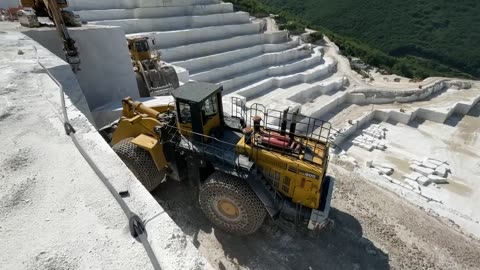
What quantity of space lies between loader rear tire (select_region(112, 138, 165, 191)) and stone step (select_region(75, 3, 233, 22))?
10.9 metres

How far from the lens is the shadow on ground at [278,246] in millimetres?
4664

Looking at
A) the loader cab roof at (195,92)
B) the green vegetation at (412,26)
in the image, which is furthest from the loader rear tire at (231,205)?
the green vegetation at (412,26)

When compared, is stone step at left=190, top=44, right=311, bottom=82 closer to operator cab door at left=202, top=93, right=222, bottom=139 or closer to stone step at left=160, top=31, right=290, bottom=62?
stone step at left=160, top=31, right=290, bottom=62

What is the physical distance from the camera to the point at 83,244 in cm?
189

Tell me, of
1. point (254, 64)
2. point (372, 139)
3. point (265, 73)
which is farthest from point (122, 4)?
point (372, 139)

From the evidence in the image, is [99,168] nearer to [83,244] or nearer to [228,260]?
[83,244]

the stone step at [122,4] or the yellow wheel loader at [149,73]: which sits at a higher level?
the stone step at [122,4]

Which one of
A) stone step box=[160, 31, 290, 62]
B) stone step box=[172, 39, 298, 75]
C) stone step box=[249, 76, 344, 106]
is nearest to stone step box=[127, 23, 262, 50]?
stone step box=[160, 31, 290, 62]

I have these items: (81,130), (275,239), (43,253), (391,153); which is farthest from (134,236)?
(391,153)

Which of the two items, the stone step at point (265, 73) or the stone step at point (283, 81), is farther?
the stone step at point (283, 81)

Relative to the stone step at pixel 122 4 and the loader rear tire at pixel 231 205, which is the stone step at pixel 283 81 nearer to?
the stone step at pixel 122 4

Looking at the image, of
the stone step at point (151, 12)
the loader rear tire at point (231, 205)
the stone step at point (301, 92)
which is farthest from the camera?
the stone step at point (301, 92)

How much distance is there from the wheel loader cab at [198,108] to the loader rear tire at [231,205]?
0.93 m

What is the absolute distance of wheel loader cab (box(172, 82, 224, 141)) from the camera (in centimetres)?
464
